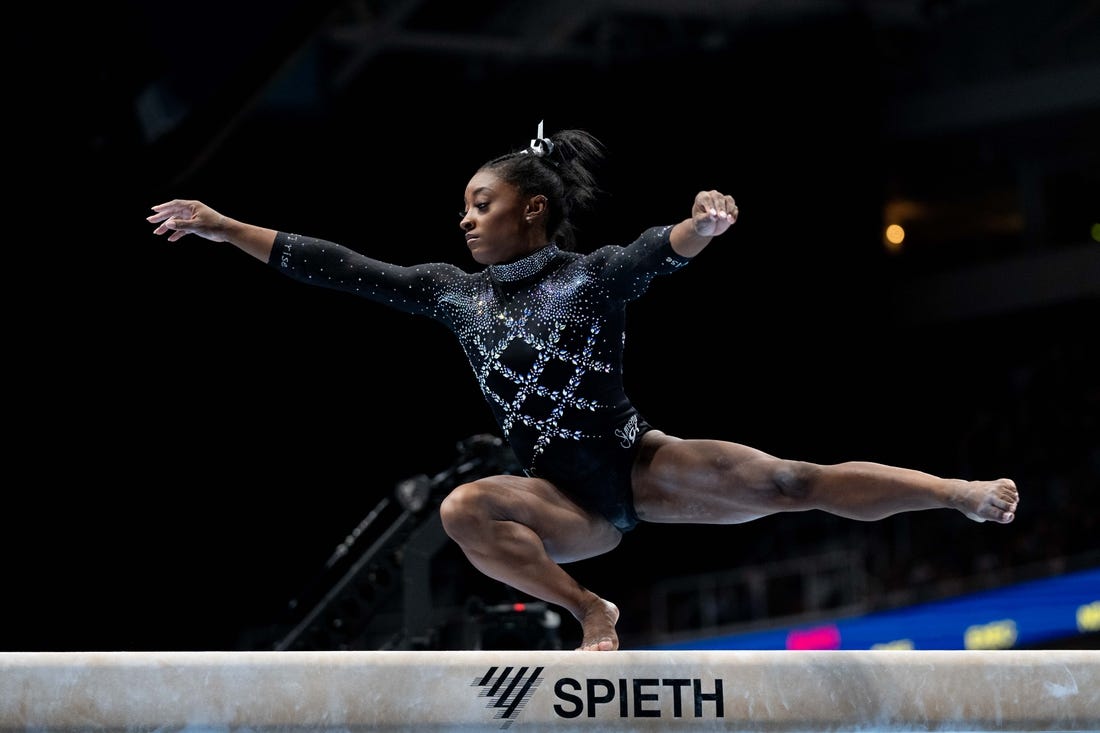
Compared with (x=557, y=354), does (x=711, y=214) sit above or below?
above

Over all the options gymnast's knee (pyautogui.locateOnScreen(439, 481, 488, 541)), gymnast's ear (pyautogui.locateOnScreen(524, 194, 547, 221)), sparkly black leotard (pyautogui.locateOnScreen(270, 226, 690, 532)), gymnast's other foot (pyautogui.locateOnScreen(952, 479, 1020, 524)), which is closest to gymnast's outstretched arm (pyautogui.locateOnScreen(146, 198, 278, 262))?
sparkly black leotard (pyautogui.locateOnScreen(270, 226, 690, 532))

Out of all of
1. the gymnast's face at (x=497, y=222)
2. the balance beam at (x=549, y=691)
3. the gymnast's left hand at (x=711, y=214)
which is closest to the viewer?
the balance beam at (x=549, y=691)

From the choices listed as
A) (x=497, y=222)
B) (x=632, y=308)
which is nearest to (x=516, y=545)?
(x=497, y=222)

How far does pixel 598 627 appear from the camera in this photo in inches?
132

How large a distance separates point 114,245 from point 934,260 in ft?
34.6

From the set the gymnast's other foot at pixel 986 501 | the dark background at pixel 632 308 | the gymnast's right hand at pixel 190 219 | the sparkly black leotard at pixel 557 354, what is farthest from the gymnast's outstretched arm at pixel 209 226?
the dark background at pixel 632 308

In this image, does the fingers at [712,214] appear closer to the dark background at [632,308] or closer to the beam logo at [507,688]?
the beam logo at [507,688]

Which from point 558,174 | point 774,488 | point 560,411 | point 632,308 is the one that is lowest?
point 774,488

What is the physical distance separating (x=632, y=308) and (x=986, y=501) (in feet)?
32.3

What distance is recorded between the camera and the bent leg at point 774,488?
3166 millimetres

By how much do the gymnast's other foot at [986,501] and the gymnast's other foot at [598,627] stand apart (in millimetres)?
940

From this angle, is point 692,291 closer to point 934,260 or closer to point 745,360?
point 745,360

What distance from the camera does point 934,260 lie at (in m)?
16.0

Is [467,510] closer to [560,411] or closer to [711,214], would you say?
[560,411]
